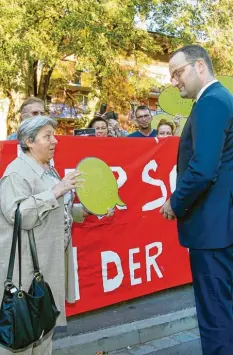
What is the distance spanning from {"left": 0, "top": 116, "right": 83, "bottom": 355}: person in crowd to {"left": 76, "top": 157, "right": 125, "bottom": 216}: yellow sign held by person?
454 mm

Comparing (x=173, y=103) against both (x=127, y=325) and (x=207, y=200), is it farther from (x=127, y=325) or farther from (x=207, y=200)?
(x=207, y=200)

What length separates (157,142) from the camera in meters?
4.46

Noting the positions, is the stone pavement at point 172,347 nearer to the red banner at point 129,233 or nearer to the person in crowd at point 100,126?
the red banner at point 129,233

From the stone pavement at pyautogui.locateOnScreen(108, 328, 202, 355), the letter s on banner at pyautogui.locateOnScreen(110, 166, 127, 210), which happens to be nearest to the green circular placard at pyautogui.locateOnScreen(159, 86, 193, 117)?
the letter s on banner at pyautogui.locateOnScreen(110, 166, 127, 210)

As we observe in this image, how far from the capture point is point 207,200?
2.50m

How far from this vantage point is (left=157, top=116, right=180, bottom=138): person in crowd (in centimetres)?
542

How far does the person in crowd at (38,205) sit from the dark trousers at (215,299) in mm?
830

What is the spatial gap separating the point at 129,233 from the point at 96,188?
3.62 ft

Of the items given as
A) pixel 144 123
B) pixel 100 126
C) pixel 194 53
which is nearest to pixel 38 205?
pixel 194 53

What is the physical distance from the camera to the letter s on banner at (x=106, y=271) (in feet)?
13.2

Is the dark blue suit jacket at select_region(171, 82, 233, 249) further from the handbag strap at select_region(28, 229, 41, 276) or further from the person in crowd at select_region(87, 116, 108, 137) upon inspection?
the person in crowd at select_region(87, 116, 108, 137)

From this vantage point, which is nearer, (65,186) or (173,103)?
(65,186)

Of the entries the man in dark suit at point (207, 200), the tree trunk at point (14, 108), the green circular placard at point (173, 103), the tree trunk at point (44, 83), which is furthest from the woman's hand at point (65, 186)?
the tree trunk at point (44, 83)

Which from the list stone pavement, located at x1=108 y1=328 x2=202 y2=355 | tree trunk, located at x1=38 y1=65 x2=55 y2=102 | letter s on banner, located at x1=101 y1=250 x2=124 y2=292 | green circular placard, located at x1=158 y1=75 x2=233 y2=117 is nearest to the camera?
stone pavement, located at x1=108 y1=328 x2=202 y2=355
